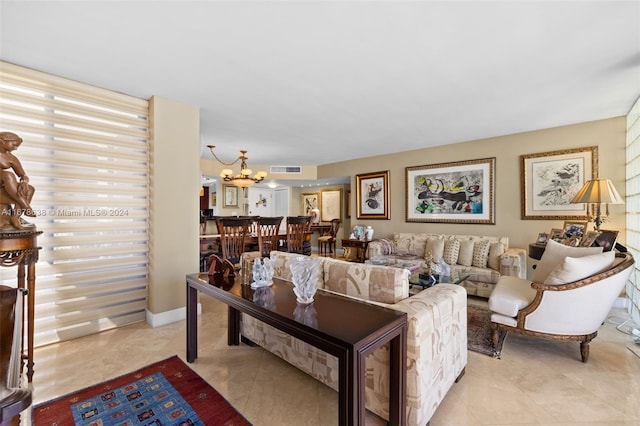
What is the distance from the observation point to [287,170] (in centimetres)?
709

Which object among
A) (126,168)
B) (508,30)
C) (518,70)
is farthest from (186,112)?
(518,70)

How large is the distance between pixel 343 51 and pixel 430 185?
354 cm

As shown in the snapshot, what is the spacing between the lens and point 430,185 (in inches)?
197

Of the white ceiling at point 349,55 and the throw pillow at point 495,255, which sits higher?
the white ceiling at point 349,55

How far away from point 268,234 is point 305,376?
7.33 feet

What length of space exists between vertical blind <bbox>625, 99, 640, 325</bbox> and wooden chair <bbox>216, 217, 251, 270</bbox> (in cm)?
438

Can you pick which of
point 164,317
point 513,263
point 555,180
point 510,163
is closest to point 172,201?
point 164,317

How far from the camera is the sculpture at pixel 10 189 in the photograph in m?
1.74

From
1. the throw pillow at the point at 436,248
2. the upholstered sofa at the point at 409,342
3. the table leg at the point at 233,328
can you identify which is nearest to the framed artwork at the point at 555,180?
the throw pillow at the point at 436,248

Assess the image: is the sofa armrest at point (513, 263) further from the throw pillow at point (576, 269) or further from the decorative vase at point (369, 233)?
the decorative vase at point (369, 233)

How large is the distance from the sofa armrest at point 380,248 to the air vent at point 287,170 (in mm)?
3179

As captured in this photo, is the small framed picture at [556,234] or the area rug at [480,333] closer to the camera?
the area rug at [480,333]

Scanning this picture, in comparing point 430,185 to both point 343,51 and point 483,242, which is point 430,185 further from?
point 343,51

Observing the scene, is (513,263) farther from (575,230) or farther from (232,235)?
(232,235)
